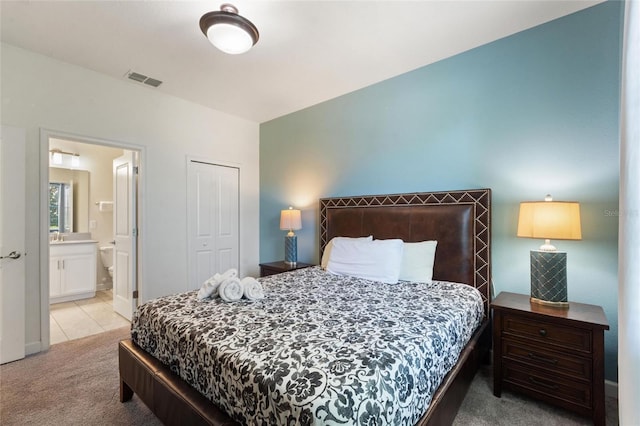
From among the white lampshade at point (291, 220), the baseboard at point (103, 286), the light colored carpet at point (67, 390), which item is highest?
the white lampshade at point (291, 220)

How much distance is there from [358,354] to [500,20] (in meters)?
2.65

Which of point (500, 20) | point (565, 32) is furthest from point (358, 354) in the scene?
point (565, 32)

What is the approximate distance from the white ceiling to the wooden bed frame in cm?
133

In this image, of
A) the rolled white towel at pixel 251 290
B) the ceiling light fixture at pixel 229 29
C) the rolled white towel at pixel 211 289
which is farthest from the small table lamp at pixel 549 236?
the ceiling light fixture at pixel 229 29

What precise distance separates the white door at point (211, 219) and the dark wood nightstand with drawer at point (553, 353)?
3.41m

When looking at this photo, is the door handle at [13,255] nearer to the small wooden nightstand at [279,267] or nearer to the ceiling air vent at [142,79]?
the ceiling air vent at [142,79]

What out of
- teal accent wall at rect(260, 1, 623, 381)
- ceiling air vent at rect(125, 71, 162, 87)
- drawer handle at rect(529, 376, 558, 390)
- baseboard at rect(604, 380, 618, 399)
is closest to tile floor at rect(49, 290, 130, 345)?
ceiling air vent at rect(125, 71, 162, 87)

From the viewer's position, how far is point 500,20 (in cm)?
221

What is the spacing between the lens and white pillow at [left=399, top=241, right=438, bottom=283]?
8.07 ft

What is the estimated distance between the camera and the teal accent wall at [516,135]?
A: 202 cm

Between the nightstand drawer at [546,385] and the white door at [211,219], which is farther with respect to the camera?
the white door at [211,219]

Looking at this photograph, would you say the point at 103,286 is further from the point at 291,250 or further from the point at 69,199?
the point at 291,250

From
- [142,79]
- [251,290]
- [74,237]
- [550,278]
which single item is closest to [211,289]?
[251,290]

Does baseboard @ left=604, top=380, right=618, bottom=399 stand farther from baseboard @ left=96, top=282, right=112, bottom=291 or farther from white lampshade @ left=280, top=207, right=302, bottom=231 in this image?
baseboard @ left=96, top=282, right=112, bottom=291
